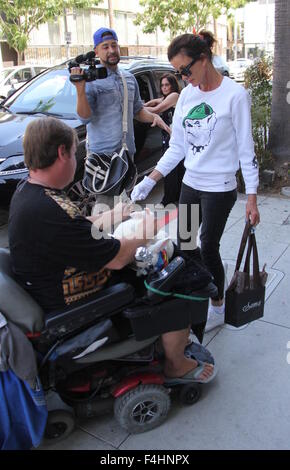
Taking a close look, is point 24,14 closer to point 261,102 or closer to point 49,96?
point 49,96

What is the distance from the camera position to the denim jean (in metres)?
2.67

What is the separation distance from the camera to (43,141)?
185 centimetres

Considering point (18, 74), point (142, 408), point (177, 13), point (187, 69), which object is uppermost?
point (177, 13)

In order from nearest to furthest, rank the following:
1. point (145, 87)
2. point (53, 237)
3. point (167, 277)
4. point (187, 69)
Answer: point (53, 237) → point (167, 277) → point (187, 69) → point (145, 87)

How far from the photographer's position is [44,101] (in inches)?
216

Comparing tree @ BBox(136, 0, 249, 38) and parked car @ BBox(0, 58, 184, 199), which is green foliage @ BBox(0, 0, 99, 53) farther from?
parked car @ BBox(0, 58, 184, 199)

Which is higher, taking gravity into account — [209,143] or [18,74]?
[18,74]

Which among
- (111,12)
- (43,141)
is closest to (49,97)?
(43,141)

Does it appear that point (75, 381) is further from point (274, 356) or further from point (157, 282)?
point (274, 356)

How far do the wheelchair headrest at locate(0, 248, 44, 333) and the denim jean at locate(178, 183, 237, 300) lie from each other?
1.22 meters

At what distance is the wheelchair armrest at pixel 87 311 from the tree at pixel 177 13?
3037 cm

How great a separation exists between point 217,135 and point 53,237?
1208 mm

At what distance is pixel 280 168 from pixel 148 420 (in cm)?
435
